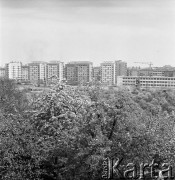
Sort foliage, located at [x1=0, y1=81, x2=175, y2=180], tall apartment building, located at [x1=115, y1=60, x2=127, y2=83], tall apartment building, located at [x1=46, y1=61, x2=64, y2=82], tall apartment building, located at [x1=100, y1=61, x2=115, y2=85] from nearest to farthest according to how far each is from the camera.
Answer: foliage, located at [x1=0, y1=81, x2=175, y2=180] → tall apartment building, located at [x1=46, y1=61, x2=64, y2=82] → tall apartment building, located at [x1=100, y1=61, x2=115, y2=85] → tall apartment building, located at [x1=115, y1=60, x2=127, y2=83]

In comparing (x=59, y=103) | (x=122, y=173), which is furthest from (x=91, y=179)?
(x=59, y=103)

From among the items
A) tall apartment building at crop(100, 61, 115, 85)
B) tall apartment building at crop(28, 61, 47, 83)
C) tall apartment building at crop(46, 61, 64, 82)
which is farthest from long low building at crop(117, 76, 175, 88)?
tall apartment building at crop(28, 61, 47, 83)

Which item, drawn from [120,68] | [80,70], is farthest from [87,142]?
[120,68]

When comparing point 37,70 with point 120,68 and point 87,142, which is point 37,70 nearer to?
point 120,68

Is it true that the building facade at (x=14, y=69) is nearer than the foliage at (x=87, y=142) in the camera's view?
No

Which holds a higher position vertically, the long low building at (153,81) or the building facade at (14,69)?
the building facade at (14,69)

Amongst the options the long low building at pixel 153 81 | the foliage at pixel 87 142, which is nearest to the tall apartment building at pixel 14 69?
the long low building at pixel 153 81

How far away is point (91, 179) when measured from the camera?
1093 cm

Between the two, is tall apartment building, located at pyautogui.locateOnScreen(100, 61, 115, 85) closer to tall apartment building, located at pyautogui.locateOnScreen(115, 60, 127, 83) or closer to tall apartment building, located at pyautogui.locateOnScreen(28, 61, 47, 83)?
tall apartment building, located at pyautogui.locateOnScreen(115, 60, 127, 83)

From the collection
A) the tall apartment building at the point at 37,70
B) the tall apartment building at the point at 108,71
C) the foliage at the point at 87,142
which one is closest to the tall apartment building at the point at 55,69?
the tall apartment building at the point at 37,70

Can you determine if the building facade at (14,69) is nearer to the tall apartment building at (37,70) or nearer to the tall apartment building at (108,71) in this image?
the tall apartment building at (37,70)

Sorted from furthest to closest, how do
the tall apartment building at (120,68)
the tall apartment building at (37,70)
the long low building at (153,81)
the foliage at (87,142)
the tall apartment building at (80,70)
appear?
1. the tall apartment building at (120,68)
2. the tall apartment building at (37,70)
3. the tall apartment building at (80,70)
4. the long low building at (153,81)
5. the foliage at (87,142)

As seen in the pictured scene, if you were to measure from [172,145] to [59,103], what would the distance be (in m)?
3.69

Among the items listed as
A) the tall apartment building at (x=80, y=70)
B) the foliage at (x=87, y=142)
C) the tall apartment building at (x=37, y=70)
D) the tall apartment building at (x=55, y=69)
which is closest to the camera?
the foliage at (x=87, y=142)
